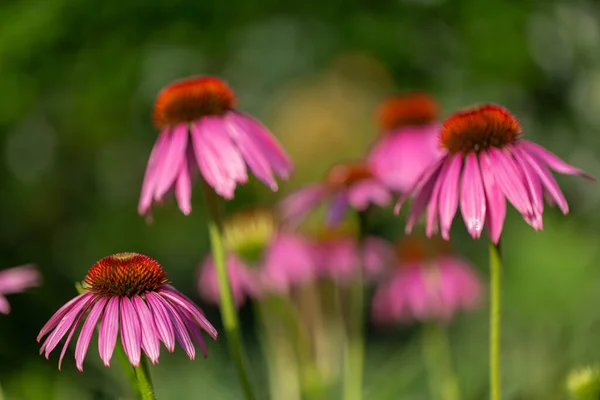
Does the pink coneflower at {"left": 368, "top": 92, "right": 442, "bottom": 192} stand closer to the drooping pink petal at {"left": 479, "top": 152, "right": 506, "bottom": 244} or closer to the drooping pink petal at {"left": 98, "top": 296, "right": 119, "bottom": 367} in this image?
the drooping pink petal at {"left": 479, "top": 152, "right": 506, "bottom": 244}

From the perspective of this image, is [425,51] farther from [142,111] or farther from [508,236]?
[142,111]

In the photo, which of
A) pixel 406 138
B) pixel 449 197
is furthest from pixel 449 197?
pixel 406 138

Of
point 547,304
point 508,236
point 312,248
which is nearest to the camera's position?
point 312,248

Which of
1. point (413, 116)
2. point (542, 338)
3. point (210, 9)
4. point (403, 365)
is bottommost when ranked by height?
point (542, 338)

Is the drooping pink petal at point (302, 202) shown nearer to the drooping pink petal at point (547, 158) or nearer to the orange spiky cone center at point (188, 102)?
the orange spiky cone center at point (188, 102)

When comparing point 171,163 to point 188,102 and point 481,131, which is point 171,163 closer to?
point 188,102

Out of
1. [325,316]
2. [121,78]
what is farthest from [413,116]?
[121,78]
